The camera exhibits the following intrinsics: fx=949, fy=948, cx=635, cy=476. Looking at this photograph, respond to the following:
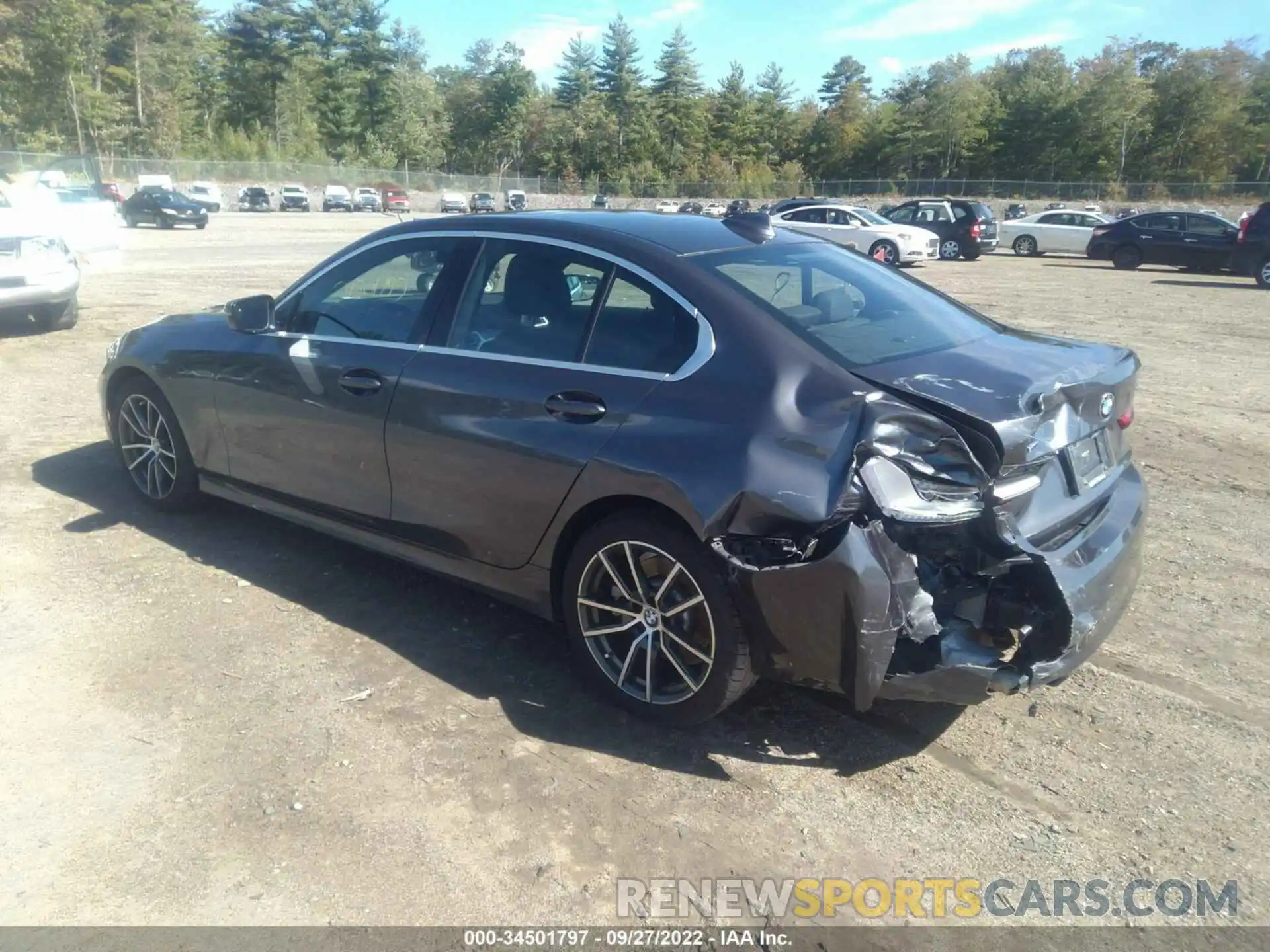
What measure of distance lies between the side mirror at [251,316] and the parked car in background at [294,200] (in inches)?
2312

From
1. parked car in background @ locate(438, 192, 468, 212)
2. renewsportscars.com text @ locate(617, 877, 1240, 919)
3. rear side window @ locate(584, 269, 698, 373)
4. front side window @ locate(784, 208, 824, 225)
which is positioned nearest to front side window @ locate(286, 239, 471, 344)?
rear side window @ locate(584, 269, 698, 373)

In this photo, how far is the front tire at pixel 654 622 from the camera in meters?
3.05

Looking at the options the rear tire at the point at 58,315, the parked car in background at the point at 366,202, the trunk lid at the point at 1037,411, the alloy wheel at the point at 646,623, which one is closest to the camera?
the trunk lid at the point at 1037,411

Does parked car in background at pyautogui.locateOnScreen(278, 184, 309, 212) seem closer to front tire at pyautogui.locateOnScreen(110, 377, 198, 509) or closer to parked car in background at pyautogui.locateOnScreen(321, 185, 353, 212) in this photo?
parked car in background at pyautogui.locateOnScreen(321, 185, 353, 212)

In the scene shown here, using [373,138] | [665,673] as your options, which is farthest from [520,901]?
[373,138]

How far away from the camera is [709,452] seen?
3006mm

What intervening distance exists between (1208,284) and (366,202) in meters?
Answer: 51.6

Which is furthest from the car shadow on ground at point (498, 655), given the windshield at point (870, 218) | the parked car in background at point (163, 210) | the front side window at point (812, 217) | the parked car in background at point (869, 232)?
the parked car in background at point (163, 210)

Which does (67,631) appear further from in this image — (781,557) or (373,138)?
(373,138)

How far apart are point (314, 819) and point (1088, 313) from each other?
1495 cm

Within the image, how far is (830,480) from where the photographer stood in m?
2.79

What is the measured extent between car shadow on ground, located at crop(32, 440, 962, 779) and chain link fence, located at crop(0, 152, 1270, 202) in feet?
156

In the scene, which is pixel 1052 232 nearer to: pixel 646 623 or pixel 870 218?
pixel 870 218

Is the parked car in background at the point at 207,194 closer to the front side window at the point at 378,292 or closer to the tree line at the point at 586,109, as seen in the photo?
the tree line at the point at 586,109
